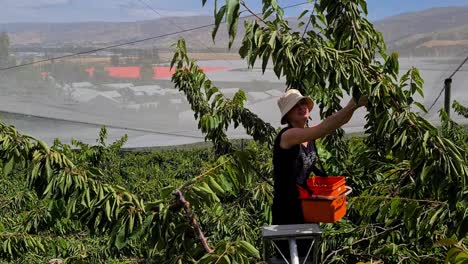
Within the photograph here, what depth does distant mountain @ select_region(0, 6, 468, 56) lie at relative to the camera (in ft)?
36.0

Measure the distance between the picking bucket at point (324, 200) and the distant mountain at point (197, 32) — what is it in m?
8.47

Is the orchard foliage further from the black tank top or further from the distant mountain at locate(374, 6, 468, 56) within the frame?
the distant mountain at locate(374, 6, 468, 56)

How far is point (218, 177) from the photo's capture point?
190cm

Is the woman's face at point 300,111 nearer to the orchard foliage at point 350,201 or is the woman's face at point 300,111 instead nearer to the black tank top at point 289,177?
the black tank top at point 289,177

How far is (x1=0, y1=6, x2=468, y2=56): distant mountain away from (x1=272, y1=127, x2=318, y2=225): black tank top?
8.37 meters

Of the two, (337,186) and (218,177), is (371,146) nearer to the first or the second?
(337,186)

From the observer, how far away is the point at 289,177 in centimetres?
219

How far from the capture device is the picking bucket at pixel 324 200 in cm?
204

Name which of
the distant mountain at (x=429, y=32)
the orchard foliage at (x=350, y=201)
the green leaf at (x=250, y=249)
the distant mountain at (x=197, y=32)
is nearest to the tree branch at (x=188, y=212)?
the orchard foliage at (x=350, y=201)

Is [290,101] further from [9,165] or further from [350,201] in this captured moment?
[9,165]

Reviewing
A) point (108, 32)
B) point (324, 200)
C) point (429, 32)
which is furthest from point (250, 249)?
point (429, 32)

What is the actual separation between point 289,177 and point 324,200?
7.3 inches

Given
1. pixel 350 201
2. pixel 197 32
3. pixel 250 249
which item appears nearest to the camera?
pixel 250 249

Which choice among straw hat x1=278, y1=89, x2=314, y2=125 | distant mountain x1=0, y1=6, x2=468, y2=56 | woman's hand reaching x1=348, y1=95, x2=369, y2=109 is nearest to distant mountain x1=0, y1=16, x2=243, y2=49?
distant mountain x1=0, y1=6, x2=468, y2=56
